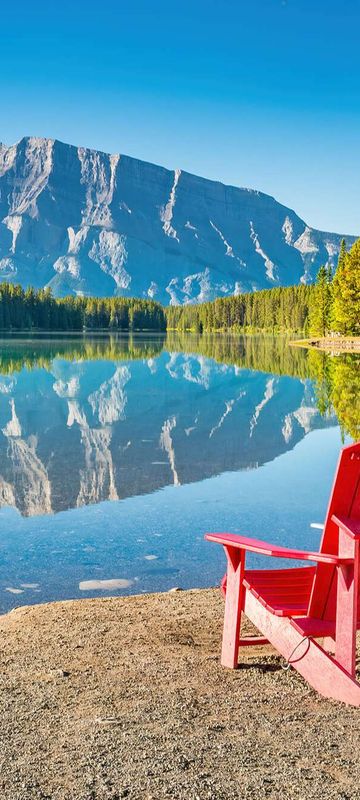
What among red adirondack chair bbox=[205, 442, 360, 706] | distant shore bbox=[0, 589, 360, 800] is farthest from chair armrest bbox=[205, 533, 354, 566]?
distant shore bbox=[0, 589, 360, 800]

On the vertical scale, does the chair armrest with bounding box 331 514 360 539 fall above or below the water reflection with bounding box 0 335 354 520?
above

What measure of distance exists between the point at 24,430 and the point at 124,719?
19.0 meters

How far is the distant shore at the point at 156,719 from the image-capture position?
438 centimetres

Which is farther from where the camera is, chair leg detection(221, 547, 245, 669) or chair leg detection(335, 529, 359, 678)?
chair leg detection(221, 547, 245, 669)

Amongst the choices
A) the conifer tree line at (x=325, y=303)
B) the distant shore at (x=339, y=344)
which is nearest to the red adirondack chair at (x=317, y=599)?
the distant shore at (x=339, y=344)

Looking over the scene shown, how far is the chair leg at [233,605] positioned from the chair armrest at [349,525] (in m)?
1.02

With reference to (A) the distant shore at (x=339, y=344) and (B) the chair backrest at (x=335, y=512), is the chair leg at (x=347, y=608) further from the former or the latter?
(A) the distant shore at (x=339, y=344)

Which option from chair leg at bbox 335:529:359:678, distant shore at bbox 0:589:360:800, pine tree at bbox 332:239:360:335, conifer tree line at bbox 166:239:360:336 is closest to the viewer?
distant shore at bbox 0:589:360:800

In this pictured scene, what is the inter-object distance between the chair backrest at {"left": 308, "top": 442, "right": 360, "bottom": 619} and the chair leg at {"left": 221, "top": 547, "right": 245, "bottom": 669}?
602 millimetres

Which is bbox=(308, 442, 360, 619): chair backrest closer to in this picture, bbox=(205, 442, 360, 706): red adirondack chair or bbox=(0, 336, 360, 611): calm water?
bbox=(205, 442, 360, 706): red adirondack chair

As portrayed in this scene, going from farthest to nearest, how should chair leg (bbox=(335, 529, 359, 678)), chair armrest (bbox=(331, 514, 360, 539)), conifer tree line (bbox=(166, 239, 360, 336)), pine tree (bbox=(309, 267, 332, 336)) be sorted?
1. pine tree (bbox=(309, 267, 332, 336))
2. conifer tree line (bbox=(166, 239, 360, 336))
3. chair leg (bbox=(335, 529, 359, 678))
4. chair armrest (bbox=(331, 514, 360, 539))

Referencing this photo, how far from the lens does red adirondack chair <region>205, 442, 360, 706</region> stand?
5605 millimetres

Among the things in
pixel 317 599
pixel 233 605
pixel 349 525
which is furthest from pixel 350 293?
pixel 349 525

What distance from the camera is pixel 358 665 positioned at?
6.42 meters
